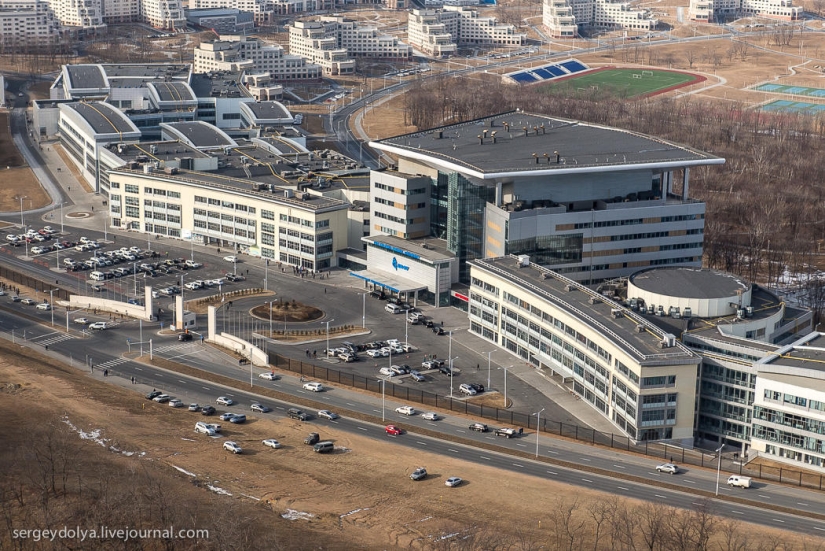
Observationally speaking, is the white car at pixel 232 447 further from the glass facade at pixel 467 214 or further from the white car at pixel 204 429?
the glass facade at pixel 467 214

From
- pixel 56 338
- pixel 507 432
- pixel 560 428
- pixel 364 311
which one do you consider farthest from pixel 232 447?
pixel 364 311

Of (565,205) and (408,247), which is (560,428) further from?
(408,247)

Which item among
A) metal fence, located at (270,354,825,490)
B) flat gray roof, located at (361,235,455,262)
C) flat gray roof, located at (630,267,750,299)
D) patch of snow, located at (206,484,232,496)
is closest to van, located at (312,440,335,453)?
patch of snow, located at (206,484,232,496)

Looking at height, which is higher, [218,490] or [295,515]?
[218,490]

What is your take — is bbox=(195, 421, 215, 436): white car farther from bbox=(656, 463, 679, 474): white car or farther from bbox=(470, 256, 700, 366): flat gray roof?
bbox=(656, 463, 679, 474): white car

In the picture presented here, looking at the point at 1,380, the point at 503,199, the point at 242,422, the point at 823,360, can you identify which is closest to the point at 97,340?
the point at 1,380
